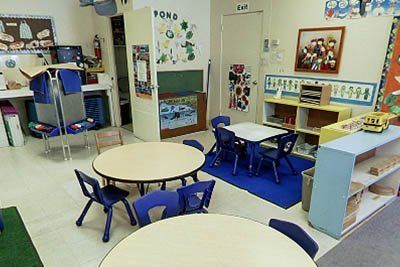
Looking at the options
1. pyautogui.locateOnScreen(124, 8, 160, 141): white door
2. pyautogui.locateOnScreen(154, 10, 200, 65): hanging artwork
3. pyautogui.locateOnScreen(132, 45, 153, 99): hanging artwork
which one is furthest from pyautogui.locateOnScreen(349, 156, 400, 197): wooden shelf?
pyautogui.locateOnScreen(154, 10, 200, 65): hanging artwork

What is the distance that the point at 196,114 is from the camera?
584cm

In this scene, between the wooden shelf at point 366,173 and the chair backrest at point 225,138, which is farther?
the chair backrest at point 225,138

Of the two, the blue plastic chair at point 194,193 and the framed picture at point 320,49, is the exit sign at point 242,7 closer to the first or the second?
the framed picture at point 320,49

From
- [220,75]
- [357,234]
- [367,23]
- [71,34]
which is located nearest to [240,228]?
[357,234]

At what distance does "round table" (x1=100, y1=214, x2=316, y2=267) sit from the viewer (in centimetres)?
140

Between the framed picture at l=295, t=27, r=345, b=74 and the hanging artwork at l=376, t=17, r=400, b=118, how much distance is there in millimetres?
648

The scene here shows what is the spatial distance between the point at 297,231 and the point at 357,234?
4.92ft

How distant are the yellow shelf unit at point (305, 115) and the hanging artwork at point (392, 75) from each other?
0.55 metres

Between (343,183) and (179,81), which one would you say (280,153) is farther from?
(179,81)

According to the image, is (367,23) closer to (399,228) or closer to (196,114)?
(399,228)

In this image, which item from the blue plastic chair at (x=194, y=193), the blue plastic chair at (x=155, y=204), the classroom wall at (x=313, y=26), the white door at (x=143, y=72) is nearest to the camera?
the blue plastic chair at (x=155, y=204)

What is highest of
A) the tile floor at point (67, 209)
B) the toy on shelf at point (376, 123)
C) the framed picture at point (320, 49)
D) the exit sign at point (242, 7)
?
the exit sign at point (242, 7)

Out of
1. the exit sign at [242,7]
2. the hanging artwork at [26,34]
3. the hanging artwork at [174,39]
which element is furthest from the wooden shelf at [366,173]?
the hanging artwork at [26,34]

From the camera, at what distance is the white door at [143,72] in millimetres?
4488
